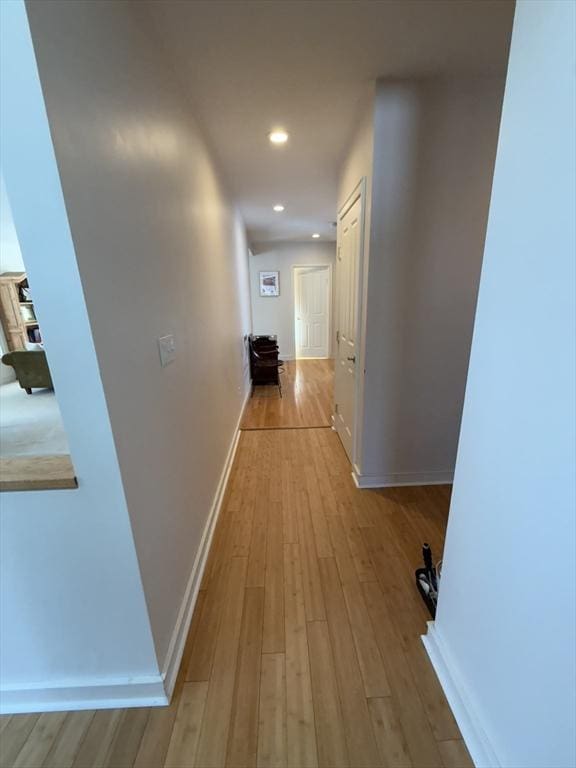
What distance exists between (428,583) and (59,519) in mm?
1564

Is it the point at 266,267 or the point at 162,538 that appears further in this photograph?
the point at 266,267

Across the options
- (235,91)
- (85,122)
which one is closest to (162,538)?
(85,122)

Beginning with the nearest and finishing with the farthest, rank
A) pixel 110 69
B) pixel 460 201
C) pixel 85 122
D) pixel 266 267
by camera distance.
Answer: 1. pixel 85 122
2. pixel 110 69
3. pixel 460 201
4. pixel 266 267

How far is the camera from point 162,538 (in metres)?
1.17

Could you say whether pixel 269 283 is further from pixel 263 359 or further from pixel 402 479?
pixel 402 479

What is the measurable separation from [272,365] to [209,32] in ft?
12.0

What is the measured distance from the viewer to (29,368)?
2910 millimetres

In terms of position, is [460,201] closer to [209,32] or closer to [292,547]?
[209,32]

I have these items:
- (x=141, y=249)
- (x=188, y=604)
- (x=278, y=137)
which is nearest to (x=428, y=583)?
(x=188, y=604)

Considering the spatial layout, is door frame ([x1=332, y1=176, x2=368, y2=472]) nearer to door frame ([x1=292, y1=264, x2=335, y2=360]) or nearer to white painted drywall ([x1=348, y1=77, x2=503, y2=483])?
white painted drywall ([x1=348, y1=77, x2=503, y2=483])

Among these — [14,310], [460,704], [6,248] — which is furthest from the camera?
[14,310]

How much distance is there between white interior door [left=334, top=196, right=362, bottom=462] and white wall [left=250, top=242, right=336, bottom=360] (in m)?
3.72

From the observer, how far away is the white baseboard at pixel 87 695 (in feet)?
3.51

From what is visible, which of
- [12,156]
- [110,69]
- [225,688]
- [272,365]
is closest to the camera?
[12,156]
